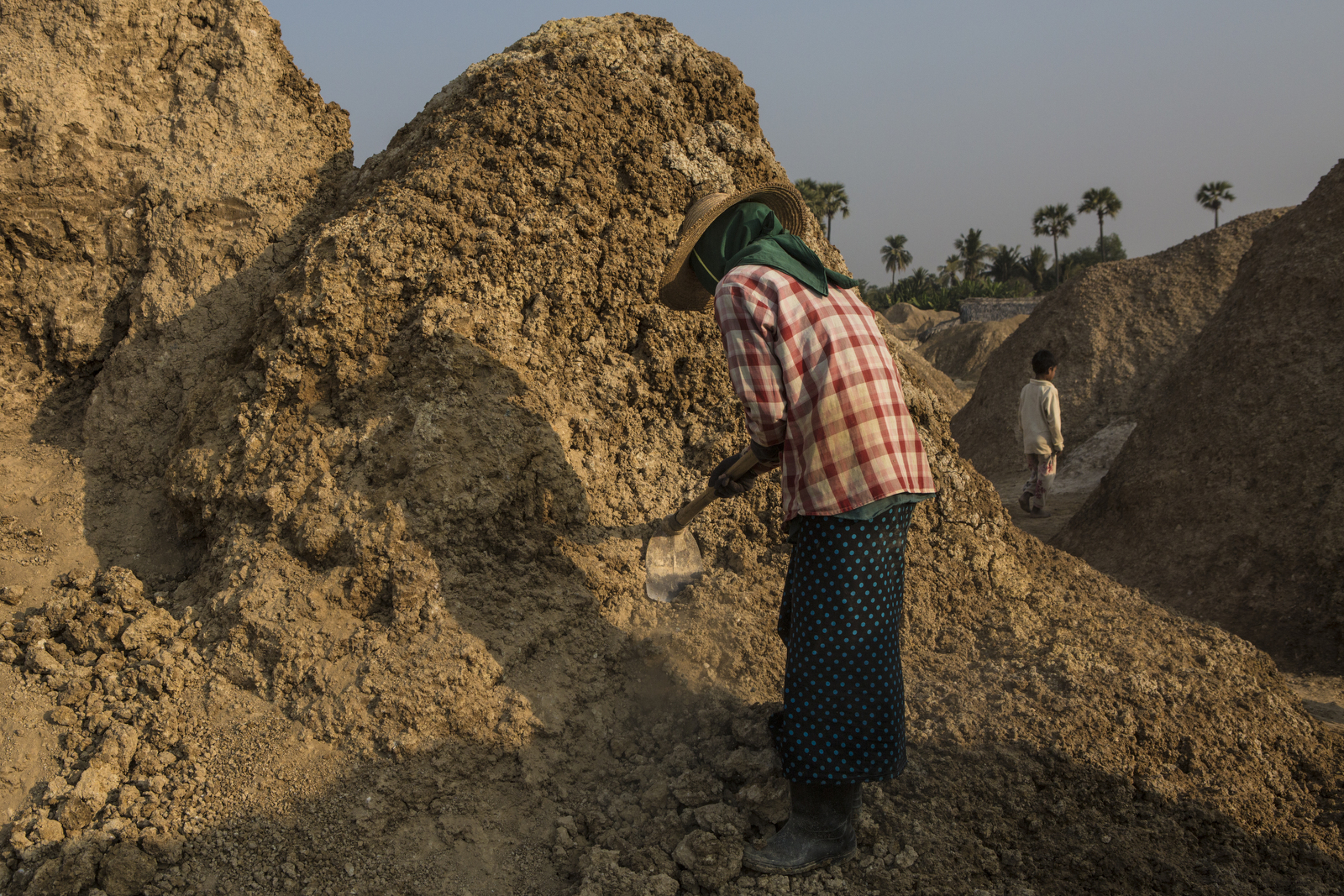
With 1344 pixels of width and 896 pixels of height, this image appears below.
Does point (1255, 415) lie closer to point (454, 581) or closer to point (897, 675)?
point (897, 675)

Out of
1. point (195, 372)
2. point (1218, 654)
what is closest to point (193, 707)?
point (195, 372)

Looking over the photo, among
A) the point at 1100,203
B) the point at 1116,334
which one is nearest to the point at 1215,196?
the point at 1100,203

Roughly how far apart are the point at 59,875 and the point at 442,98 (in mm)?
2677

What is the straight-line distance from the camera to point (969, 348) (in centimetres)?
1852

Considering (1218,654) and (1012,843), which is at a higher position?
(1218,654)

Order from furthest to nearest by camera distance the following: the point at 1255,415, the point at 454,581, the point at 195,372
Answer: the point at 1255,415
the point at 195,372
the point at 454,581

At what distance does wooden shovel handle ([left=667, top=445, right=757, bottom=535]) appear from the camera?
2.23 m

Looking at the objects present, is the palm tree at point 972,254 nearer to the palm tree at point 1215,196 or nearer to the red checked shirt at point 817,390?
the palm tree at point 1215,196

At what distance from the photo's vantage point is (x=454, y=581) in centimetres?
242

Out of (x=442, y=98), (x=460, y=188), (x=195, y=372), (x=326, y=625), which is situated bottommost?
(x=326, y=625)

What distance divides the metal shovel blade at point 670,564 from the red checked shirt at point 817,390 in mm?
826

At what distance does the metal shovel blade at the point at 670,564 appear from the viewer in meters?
2.67

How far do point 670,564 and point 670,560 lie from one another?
0.05ft

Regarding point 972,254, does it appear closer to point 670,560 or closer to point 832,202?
point 832,202
